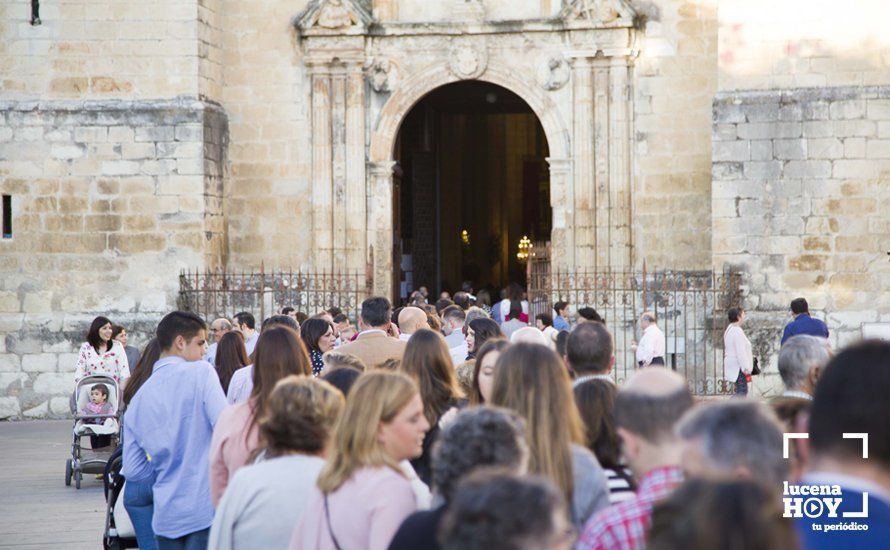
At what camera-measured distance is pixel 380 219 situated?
19297mm

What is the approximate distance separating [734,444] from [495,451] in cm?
77

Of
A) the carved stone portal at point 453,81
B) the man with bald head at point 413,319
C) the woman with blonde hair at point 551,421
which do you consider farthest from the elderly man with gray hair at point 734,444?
the carved stone portal at point 453,81

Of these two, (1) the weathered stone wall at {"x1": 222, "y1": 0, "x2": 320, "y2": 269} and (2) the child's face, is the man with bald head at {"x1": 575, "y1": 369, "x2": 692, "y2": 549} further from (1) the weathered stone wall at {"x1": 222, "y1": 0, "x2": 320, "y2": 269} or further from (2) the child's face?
(1) the weathered stone wall at {"x1": 222, "y1": 0, "x2": 320, "y2": 269}

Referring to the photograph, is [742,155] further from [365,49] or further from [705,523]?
[705,523]

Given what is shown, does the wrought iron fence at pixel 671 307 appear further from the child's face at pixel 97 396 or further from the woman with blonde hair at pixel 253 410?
the woman with blonde hair at pixel 253 410

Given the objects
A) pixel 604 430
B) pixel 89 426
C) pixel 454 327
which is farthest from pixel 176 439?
pixel 89 426

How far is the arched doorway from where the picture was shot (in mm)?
22094

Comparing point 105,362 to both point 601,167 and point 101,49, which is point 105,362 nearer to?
point 101,49

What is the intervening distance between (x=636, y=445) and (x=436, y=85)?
15103 mm

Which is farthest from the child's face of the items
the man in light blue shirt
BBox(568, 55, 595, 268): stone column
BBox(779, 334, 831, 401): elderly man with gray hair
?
BBox(568, 55, 595, 268): stone column

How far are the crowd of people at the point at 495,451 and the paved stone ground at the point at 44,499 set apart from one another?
7.78ft

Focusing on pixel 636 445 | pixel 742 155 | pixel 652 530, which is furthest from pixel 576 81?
pixel 652 530

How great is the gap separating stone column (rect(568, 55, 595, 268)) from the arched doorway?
68.0 inches

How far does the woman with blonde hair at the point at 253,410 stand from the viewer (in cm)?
604
